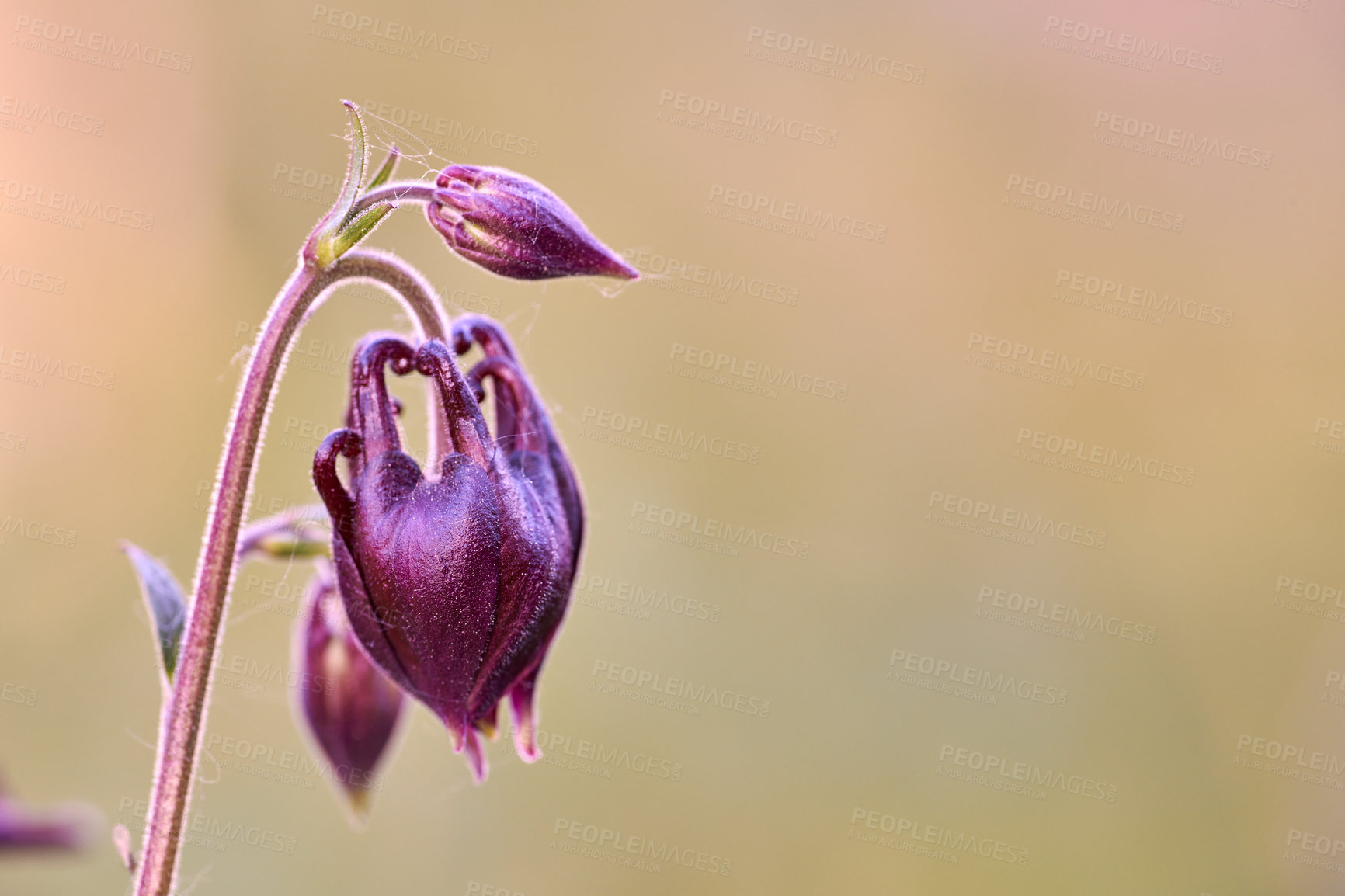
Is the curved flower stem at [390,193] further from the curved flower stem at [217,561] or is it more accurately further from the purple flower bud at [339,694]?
the purple flower bud at [339,694]

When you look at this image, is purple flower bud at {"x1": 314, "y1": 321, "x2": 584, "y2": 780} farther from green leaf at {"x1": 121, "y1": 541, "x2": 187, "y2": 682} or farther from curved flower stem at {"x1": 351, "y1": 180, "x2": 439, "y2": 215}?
green leaf at {"x1": 121, "y1": 541, "x2": 187, "y2": 682}

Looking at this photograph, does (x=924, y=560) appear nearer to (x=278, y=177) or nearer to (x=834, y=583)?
(x=834, y=583)

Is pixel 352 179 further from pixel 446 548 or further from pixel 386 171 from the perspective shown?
pixel 446 548

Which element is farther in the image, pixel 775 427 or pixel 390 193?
pixel 775 427

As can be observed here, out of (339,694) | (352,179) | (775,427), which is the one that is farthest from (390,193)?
(775,427)

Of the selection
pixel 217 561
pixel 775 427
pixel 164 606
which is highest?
pixel 217 561

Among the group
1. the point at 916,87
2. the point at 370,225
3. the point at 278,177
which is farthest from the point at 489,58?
the point at 370,225
